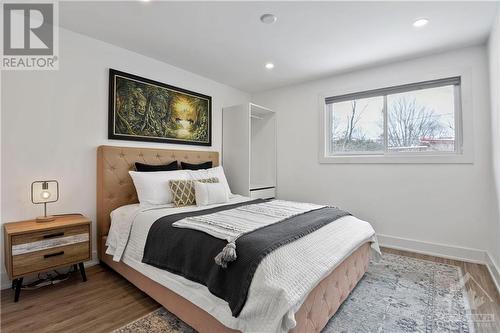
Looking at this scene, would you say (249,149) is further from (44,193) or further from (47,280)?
(47,280)

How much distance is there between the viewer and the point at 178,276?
1.66m

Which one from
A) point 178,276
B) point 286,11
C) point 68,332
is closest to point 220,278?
point 178,276

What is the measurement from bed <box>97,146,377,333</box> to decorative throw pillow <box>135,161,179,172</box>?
87 mm

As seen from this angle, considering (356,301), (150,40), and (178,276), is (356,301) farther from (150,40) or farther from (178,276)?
(150,40)

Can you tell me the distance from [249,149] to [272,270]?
8.89 feet

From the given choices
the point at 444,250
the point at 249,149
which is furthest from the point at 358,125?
the point at 444,250

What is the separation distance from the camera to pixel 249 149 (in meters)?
3.88

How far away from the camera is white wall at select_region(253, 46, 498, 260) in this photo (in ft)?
9.06

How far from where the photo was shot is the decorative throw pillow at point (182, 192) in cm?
265

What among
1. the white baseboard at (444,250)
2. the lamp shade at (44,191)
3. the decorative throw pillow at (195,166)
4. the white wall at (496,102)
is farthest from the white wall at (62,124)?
the white wall at (496,102)

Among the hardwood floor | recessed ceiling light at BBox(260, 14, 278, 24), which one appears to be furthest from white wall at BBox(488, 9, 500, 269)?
recessed ceiling light at BBox(260, 14, 278, 24)

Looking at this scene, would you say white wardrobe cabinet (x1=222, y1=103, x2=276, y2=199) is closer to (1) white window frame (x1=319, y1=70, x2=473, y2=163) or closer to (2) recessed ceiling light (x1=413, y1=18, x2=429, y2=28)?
(1) white window frame (x1=319, y1=70, x2=473, y2=163)

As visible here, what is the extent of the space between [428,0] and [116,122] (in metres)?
3.28

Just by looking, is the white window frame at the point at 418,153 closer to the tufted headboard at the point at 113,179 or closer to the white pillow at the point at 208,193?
the white pillow at the point at 208,193
